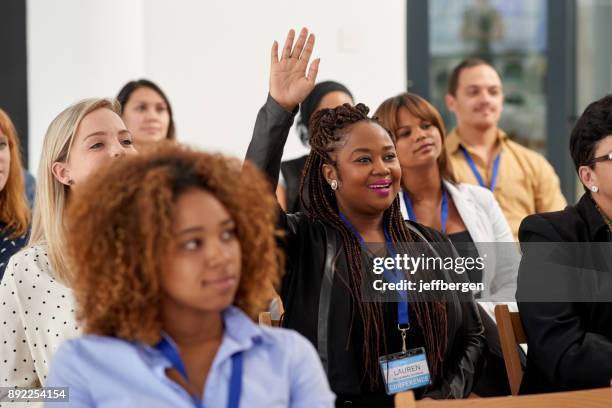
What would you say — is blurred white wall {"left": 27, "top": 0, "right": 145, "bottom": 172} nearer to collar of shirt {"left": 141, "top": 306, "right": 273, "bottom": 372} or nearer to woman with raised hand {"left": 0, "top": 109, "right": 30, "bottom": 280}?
woman with raised hand {"left": 0, "top": 109, "right": 30, "bottom": 280}

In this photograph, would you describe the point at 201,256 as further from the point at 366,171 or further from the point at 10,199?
the point at 10,199

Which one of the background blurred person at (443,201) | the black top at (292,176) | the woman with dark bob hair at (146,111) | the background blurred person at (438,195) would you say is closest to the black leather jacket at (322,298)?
the background blurred person at (443,201)

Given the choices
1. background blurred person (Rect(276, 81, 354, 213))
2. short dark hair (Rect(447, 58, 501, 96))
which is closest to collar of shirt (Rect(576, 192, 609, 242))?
background blurred person (Rect(276, 81, 354, 213))

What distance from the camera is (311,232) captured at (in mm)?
2482

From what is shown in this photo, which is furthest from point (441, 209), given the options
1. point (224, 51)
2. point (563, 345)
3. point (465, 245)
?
point (224, 51)

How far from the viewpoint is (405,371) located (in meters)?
2.38

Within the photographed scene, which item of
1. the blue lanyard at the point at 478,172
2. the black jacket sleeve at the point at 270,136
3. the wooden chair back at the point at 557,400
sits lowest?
the wooden chair back at the point at 557,400

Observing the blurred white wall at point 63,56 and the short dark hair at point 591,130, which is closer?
the short dark hair at point 591,130

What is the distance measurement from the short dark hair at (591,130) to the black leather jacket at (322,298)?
0.61 m

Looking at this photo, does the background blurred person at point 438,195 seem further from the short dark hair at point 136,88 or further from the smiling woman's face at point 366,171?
the short dark hair at point 136,88

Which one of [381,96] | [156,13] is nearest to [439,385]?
[381,96]

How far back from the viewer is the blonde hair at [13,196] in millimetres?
3105

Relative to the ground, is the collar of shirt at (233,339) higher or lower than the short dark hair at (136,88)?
lower

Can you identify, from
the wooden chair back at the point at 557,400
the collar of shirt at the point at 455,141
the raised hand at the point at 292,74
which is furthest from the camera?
the collar of shirt at the point at 455,141
